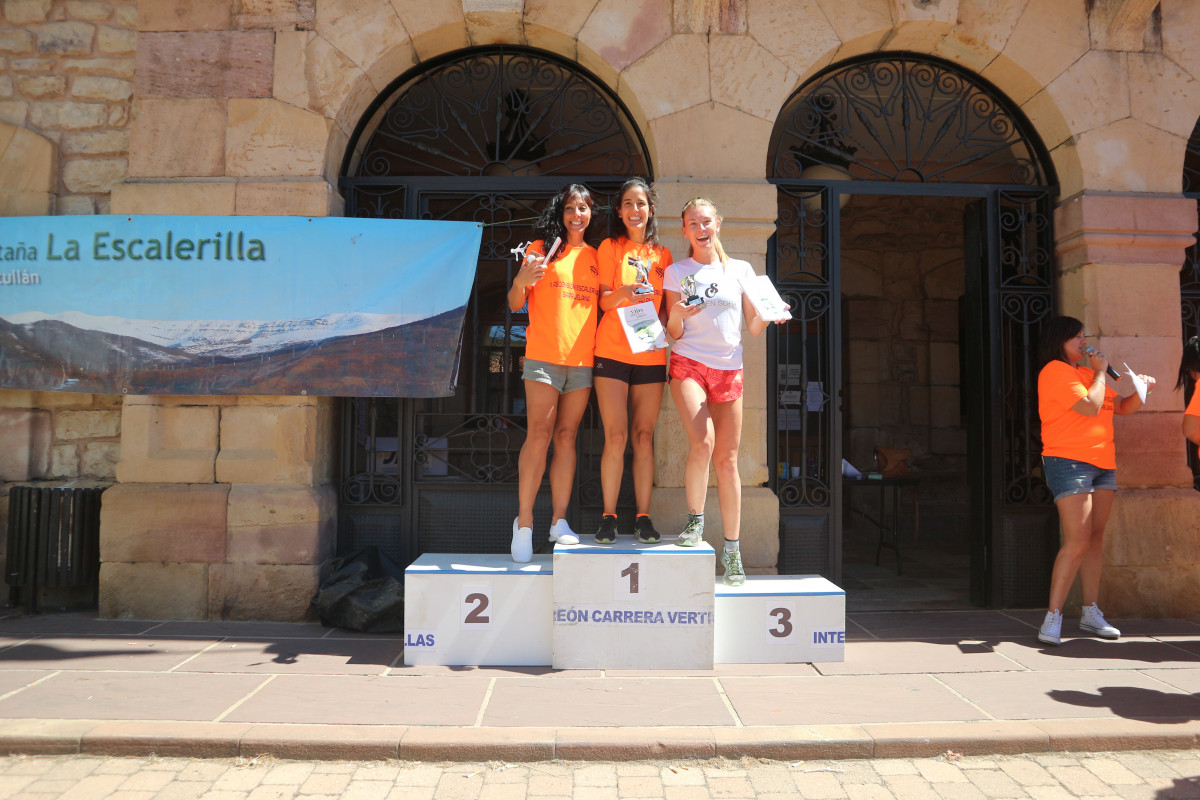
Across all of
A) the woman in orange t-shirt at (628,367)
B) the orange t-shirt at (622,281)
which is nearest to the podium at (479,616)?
the woman in orange t-shirt at (628,367)

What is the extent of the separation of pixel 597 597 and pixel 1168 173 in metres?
Answer: 4.95

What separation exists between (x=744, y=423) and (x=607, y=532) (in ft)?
4.38

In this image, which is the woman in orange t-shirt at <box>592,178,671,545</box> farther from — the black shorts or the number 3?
the number 3

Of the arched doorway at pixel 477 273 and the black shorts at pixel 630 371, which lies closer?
the black shorts at pixel 630 371

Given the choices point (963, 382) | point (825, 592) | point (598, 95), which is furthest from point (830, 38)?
point (963, 382)

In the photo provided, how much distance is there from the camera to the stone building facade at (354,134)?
512 centimetres

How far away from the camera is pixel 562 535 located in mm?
4438

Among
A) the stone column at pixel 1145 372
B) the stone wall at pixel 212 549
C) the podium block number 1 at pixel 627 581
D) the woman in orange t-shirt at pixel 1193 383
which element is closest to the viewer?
the podium block number 1 at pixel 627 581

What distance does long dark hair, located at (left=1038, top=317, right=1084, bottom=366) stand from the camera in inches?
193

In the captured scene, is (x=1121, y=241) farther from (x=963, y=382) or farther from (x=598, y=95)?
(x=963, y=382)

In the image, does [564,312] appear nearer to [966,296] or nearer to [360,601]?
[360,601]

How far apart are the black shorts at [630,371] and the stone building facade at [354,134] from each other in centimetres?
74

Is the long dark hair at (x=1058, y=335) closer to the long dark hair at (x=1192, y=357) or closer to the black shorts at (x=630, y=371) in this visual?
the long dark hair at (x=1192, y=357)

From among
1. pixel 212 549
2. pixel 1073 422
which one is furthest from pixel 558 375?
pixel 1073 422
